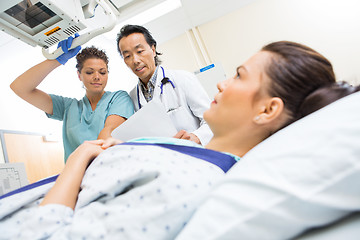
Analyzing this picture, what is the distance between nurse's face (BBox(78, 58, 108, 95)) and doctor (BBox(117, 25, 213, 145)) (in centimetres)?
22

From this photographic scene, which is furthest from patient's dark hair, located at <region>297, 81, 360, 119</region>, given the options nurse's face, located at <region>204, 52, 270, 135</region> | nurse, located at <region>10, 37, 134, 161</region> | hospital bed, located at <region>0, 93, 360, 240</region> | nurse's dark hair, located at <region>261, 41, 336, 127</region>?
nurse, located at <region>10, 37, 134, 161</region>

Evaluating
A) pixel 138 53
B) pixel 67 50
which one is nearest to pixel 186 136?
pixel 138 53

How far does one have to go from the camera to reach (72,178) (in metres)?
0.61

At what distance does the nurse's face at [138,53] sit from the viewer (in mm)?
1626

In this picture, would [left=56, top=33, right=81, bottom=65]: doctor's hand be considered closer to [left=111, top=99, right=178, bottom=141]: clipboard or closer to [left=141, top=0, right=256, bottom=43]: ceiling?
[left=111, top=99, right=178, bottom=141]: clipboard

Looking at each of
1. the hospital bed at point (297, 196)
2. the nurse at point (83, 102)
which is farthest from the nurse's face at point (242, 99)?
the nurse at point (83, 102)

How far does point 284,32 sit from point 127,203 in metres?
4.20

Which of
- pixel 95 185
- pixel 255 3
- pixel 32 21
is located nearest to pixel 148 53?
pixel 32 21

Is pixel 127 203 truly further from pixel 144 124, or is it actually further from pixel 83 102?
pixel 83 102

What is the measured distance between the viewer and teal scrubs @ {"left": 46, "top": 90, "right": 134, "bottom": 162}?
1554mm

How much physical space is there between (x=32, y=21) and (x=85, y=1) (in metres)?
0.34

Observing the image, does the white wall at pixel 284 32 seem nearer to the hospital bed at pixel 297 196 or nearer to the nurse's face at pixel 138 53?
the nurse's face at pixel 138 53

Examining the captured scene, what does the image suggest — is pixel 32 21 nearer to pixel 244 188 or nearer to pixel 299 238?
pixel 244 188

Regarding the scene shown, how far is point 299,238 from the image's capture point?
406 mm
